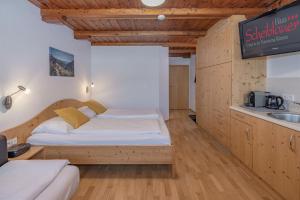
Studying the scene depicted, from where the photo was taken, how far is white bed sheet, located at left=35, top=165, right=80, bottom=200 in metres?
1.66

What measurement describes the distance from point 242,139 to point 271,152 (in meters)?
0.79

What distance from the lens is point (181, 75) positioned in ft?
32.9

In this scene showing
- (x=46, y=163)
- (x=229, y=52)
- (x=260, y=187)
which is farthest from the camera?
(x=229, y=52)

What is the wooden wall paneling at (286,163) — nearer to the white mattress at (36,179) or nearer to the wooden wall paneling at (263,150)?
the wooden wall paneling at (263,150)

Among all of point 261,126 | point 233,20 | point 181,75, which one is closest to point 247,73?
point 233,20

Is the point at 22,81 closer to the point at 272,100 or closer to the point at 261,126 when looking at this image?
the point at 261,126

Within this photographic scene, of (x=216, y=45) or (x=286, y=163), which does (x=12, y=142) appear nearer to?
(x=286, y=163)

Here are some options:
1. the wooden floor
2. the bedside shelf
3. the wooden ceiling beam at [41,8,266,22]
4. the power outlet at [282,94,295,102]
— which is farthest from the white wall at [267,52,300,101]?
the bedside shelf

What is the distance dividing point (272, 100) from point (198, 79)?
285 centimetres

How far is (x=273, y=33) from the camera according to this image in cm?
287

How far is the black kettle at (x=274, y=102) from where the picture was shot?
130 inches

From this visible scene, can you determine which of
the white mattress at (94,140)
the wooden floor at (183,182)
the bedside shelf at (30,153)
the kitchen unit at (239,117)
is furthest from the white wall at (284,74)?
the bedside shelf at (30,153)

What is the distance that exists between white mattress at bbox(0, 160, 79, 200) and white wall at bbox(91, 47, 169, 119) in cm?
466

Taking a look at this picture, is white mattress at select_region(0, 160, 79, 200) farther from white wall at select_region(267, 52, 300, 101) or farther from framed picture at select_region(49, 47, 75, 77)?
white wall at select_region(267, 52, 300, 101)
